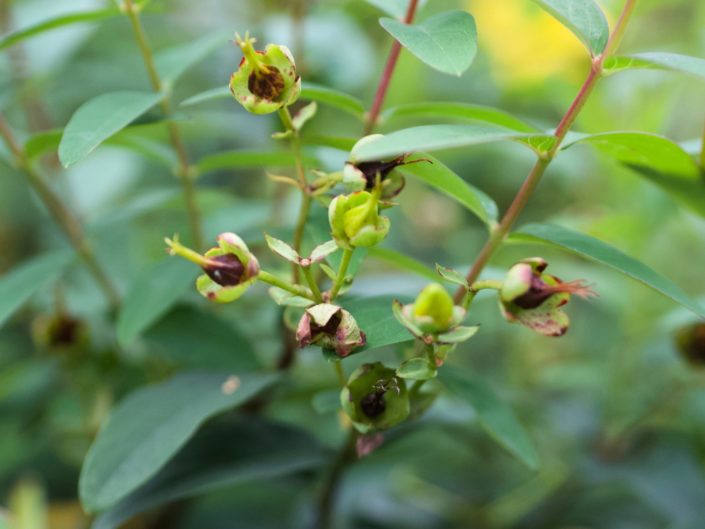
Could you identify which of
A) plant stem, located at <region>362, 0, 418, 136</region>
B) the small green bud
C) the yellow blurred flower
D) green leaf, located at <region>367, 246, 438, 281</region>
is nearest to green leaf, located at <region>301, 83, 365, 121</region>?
plant stem, located at <region>362, 0, 418, 136</region>

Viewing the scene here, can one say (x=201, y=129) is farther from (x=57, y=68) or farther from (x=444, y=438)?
(x=444, y=438)

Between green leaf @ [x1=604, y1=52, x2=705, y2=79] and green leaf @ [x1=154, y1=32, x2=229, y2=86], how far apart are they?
333 millimetres

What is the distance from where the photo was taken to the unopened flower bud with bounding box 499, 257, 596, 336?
0.44m

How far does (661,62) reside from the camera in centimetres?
45

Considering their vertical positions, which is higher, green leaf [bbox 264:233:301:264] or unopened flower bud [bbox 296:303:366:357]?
green leaf [bbox 264:233:301:264]

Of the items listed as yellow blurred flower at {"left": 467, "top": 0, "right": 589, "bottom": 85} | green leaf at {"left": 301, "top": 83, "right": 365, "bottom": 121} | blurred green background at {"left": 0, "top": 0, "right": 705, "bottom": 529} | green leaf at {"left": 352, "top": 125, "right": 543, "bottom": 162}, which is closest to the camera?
green leaf at {"left": 352, "top": 125, "right": 543, "bottom": 162}

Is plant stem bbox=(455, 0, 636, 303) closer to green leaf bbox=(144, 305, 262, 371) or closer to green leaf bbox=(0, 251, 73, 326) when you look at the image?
green leaf bbox=(144, 305, 262, 371)

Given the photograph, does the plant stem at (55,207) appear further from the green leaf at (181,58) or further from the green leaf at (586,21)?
the green leaf at (586,21)

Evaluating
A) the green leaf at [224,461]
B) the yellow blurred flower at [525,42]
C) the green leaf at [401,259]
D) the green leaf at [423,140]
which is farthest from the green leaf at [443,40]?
the yellow blurred flower at [525,42]

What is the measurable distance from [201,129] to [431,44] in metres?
0.68

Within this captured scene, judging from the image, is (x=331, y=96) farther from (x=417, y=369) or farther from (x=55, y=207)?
(x=55, y=207)

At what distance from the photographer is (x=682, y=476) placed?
32.7 inches

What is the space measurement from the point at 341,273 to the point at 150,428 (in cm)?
23

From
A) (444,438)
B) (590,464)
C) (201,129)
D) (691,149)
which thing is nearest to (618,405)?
(590,464)
